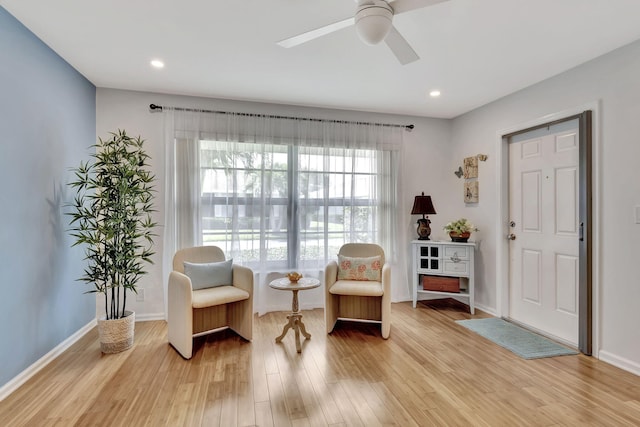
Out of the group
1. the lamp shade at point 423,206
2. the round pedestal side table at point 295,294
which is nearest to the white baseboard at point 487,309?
the lamp shade at point 423,206

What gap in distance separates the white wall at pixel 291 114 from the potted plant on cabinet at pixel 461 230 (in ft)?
1.58

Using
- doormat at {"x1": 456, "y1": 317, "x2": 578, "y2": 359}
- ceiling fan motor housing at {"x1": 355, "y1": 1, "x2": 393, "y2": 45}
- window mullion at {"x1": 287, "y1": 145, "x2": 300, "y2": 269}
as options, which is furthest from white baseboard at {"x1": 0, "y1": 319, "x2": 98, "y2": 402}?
doormat at {"x1": 456, "y1": 317, "x2": 578, "y2": 359}

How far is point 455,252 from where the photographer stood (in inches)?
153

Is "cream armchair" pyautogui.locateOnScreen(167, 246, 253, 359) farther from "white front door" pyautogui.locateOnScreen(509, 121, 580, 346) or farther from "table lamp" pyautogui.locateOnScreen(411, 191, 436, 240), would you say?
"white front door" pyautogui.locateOnScreen(509, 121, 580, 346)

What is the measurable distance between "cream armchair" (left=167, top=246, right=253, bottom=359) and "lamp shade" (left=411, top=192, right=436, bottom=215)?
225cm

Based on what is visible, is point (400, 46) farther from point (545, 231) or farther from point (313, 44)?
point (545, 231)

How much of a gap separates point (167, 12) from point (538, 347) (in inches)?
157

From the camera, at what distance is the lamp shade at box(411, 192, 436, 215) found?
403 cm

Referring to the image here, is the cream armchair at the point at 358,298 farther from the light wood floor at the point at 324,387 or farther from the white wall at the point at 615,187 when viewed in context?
the white wall at the point at 615,187

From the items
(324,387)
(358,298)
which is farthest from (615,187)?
(324,387)

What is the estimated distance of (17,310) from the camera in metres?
2.21

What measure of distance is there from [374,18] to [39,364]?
10.9 ft

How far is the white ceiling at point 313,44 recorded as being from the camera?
206 centimetres

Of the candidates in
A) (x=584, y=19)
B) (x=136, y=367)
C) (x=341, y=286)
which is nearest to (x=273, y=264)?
(x=341, y=286)
